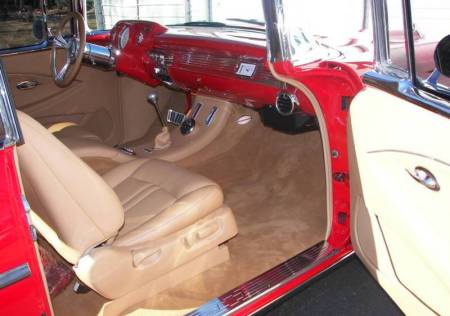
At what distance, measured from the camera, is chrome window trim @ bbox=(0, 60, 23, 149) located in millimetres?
1277

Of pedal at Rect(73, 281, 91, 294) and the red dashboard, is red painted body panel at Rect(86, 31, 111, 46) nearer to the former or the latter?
the red dashboard

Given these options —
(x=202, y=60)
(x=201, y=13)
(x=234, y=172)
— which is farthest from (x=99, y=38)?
(x=234, y=172)

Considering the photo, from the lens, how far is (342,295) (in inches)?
91.1

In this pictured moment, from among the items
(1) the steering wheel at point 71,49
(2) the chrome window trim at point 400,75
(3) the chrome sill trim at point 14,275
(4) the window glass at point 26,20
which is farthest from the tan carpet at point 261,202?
(4) the window glass at point 26,20

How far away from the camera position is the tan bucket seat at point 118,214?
1.51 meters

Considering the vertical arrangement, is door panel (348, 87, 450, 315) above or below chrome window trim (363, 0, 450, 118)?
below

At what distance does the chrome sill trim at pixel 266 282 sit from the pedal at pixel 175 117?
1.71 meters

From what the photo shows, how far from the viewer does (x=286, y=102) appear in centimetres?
212

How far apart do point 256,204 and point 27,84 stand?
5.71ft

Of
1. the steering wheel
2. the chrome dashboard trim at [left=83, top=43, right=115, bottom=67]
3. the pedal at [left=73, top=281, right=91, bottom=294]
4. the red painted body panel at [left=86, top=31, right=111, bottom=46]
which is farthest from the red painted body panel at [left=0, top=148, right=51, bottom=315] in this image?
the red painted body panel at [left=86, top=31, right=111, bottom=46]

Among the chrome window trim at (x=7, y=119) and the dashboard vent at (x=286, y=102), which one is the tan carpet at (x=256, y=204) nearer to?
the dashboard vent at (x=286, y=102)

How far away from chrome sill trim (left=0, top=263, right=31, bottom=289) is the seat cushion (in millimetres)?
491

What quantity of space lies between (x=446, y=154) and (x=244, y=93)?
130 centimetres

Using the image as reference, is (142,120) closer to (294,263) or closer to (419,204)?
(294,263)
